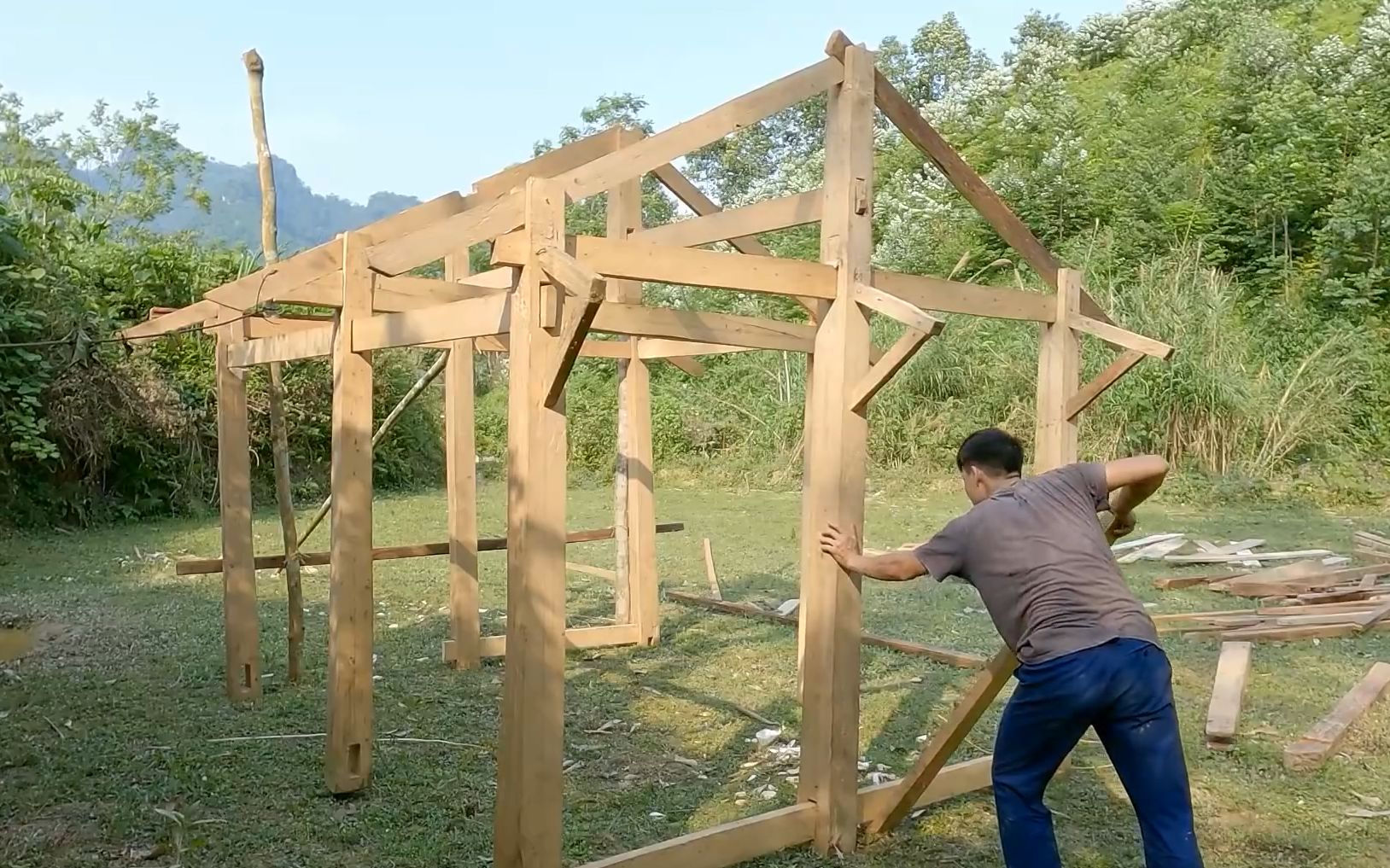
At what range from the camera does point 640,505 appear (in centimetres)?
767

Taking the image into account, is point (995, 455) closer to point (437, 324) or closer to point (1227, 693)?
point (437, 324)

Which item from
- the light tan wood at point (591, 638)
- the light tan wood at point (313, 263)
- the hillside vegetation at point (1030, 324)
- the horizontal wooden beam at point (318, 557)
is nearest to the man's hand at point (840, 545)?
the horizontal wooden beam at point (318, 557)

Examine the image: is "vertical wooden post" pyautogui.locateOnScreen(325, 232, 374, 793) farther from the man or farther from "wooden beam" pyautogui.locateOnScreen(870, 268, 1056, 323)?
the man

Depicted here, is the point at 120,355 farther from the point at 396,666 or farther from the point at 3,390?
the point at 396,666

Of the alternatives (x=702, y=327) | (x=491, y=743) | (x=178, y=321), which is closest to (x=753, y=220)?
(x=702, y=327)

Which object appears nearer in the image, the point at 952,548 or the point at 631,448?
the point at 952,548

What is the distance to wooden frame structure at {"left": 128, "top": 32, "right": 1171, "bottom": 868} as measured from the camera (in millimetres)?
3537

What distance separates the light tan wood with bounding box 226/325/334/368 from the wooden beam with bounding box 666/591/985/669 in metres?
3.69

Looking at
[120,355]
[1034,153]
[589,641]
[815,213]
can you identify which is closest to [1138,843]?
[815,213]

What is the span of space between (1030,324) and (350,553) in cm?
1449

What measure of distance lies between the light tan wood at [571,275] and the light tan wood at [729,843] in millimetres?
1940

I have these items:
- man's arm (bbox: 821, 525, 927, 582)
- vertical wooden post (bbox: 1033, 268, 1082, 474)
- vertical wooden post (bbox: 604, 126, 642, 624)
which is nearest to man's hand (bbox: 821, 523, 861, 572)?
man's arm (bbox: 821, 525, 927, 582)

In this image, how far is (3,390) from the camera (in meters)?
12.3

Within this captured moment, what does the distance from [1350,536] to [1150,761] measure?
1059 centimetres
